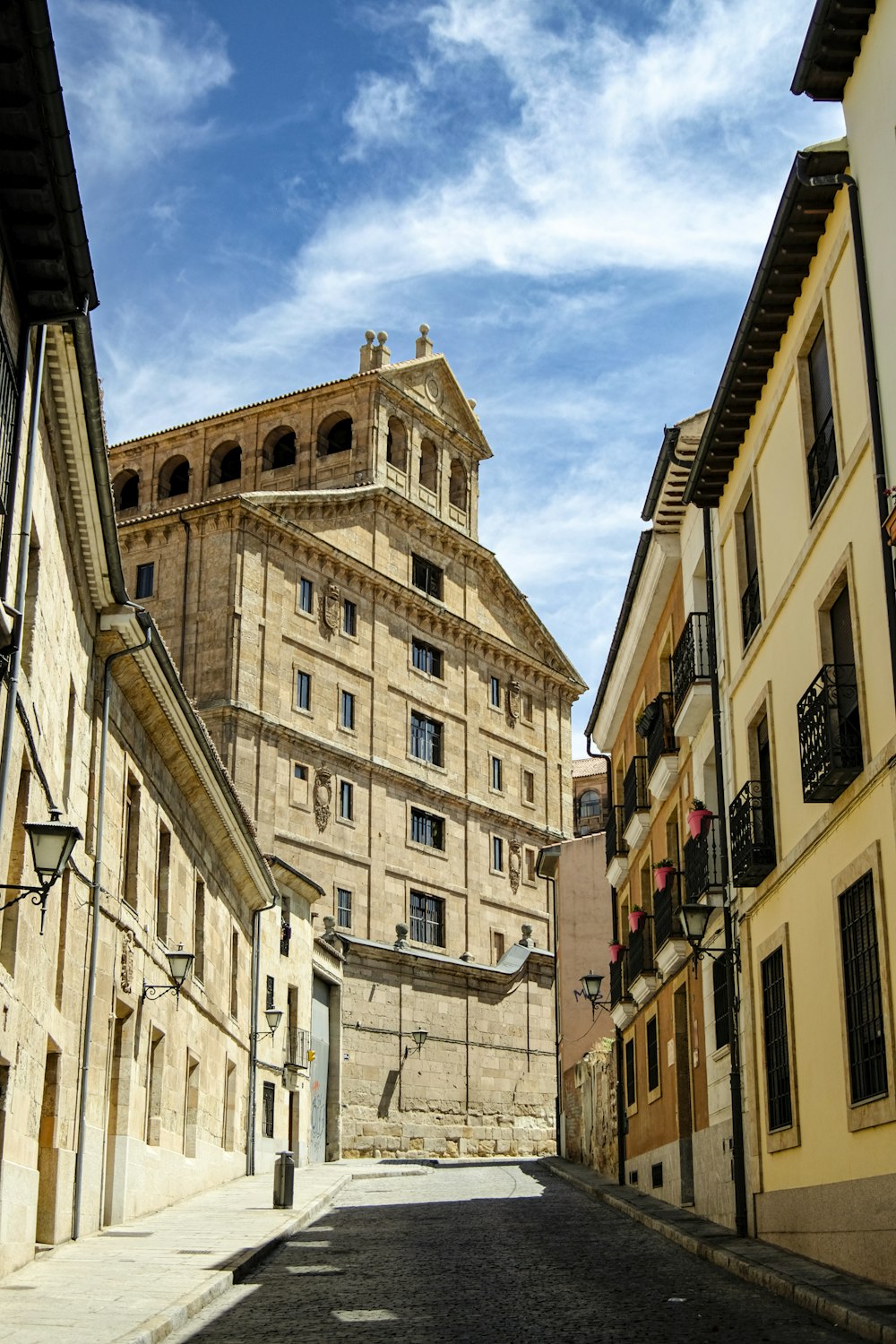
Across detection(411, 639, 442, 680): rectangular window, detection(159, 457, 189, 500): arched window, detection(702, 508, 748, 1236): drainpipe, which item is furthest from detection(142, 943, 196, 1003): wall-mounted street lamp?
detection(159, 457, 189, 500): arched window

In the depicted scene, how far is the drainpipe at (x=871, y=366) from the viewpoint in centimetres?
1059

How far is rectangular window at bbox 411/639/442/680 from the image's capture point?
48.0m

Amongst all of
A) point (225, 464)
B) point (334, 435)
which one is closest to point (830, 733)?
point (334, 435)

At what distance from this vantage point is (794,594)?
1370cm

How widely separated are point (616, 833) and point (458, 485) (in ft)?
92.3

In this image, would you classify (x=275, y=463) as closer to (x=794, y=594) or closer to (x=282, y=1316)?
(x=794, y=594)

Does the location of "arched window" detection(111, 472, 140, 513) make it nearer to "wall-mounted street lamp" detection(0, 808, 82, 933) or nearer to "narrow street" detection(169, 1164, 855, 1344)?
"narrow street" detection(169, 1164, 855, 1344)

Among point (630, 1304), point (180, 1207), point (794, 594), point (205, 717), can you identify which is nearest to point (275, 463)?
point (205, 717)

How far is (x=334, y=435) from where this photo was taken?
165 ft

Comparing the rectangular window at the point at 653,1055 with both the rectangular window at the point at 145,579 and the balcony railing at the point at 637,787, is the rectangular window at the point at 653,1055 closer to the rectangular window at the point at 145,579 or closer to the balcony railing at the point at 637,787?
the balcony railing at the point at 637,787

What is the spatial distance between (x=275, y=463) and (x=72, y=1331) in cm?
4426

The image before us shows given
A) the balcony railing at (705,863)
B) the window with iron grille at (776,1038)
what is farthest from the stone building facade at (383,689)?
the window with iron grille at (776,1038)

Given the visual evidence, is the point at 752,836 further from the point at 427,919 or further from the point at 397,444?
the point at 397,444

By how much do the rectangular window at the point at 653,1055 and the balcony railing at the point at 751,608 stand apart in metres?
8.31
